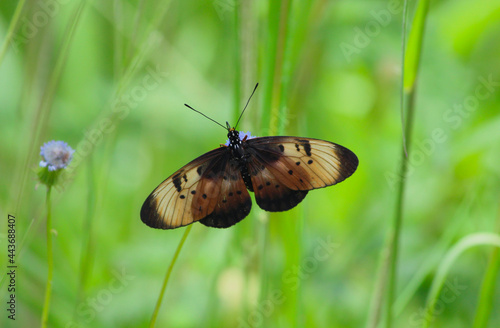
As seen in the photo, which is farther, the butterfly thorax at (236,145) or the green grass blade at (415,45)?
the butterfly thorax at (236,145)

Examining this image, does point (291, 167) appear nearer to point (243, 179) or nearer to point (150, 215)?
point (243, 179)

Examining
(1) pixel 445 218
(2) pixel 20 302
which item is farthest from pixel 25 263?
(1) pixel 445 218

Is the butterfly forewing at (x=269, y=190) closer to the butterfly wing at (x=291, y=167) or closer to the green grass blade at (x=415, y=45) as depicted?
the butterfly wing at (x=291, y=167)

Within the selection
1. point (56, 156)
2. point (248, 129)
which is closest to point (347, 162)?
point (248, 129)

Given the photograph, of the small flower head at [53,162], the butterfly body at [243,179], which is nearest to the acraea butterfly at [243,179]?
the butterfly body at [243,179]

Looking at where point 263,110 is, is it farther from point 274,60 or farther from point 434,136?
point 434,136

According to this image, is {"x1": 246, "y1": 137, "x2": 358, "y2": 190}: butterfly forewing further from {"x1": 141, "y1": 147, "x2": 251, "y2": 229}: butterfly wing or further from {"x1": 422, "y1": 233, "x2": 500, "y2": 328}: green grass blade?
{"x1": 422, "y1": 233, "x2": 500, "y2": 328}: green grass blade

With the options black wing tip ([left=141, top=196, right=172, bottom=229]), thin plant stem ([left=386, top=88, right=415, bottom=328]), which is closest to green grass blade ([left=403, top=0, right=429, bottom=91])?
thin plant stem ([left=386, top=88, right=415, bottom=328])
